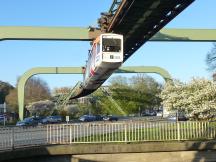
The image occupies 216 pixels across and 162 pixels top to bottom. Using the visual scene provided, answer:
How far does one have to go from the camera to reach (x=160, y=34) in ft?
128

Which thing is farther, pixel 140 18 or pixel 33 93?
pixel 33 93

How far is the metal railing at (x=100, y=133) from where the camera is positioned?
68.2ft

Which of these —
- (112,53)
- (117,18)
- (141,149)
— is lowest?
(141,149)

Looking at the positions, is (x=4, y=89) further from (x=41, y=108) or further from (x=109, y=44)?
(x=109, y=44)

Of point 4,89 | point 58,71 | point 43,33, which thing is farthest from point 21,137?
point 4,89

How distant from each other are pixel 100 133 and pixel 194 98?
12.7 m

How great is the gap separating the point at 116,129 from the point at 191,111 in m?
12.6

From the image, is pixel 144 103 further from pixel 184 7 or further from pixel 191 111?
pixel 184 7

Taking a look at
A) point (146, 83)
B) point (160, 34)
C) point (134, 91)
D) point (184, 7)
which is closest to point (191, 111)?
point (160, 34)

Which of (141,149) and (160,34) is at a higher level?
(160,34)

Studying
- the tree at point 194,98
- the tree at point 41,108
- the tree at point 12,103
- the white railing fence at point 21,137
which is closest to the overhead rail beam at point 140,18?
the white railing fence at point 21,137

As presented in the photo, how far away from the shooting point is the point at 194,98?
106 ft

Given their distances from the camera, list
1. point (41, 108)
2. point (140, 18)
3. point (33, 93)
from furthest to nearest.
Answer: point (33, 93), point (41, 108), point (140, 18)

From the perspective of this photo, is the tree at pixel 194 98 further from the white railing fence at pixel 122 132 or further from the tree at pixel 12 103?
the tree at pixel 12 103
